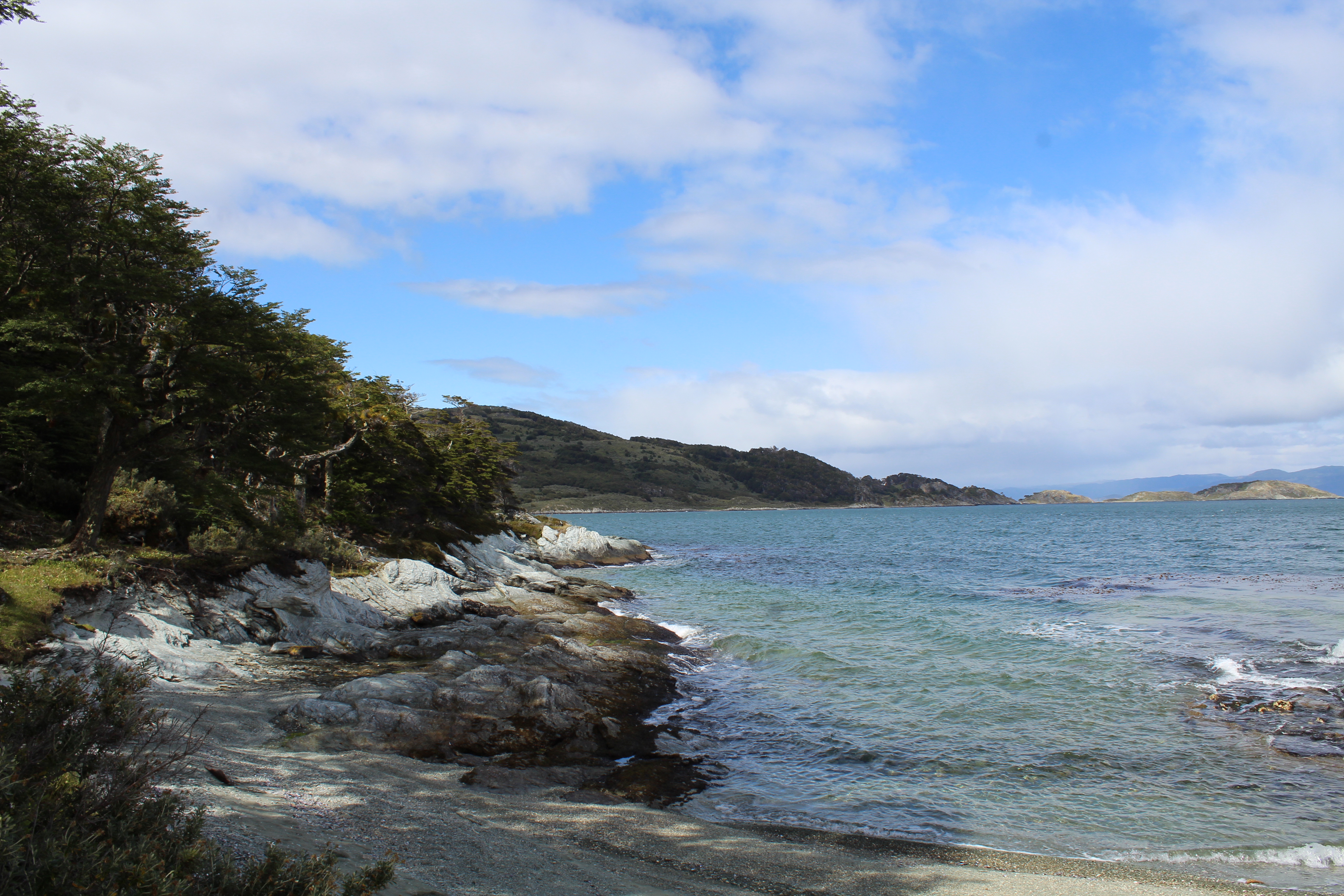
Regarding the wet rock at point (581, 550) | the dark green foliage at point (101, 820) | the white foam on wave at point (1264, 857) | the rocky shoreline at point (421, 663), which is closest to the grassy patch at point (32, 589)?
the rocky shoreline at point (421, 663)

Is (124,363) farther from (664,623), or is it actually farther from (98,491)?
(664,623)

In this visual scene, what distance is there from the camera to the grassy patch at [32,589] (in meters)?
12.5

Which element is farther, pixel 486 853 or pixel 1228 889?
pixel 1228 889

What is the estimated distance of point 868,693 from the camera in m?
19.0

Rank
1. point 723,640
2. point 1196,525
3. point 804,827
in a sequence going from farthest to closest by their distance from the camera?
point 1196,525, point 723,640, point 804,827

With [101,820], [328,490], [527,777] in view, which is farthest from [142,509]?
[101,820]

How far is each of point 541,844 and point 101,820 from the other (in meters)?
5.28

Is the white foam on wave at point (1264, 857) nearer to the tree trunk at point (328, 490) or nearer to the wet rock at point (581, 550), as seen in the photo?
the tree trunk at point (328, 490)

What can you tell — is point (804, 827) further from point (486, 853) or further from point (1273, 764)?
point (1273, 764)

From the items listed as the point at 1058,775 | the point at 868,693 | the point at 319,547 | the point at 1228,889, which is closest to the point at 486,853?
the point at 1228,889

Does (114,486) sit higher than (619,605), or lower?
higher

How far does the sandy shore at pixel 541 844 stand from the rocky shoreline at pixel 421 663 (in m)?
0.94

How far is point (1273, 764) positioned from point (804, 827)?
9.60 meters

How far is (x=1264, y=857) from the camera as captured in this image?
33.8ft
